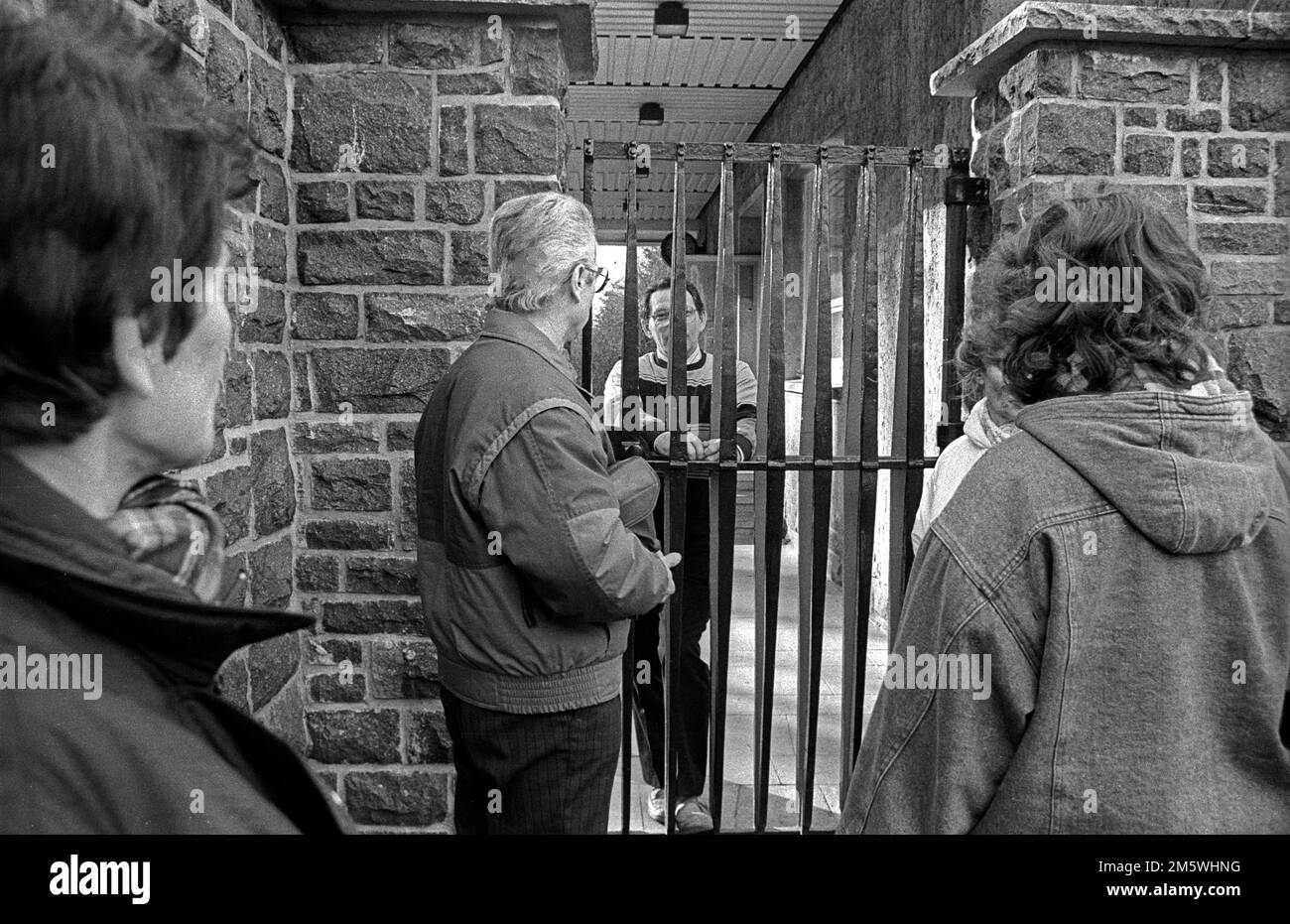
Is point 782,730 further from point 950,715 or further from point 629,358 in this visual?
point 950,715

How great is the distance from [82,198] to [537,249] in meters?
1.54

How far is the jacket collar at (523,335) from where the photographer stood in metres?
2.08

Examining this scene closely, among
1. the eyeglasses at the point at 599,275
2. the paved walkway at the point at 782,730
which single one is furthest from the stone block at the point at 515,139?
the paved walkway at the point at 782,730

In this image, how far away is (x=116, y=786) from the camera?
0.62 m

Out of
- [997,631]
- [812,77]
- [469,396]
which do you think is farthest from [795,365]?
[997,631]

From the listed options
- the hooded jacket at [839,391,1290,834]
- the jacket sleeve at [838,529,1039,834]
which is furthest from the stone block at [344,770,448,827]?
the hooded jacket at [839,391,1290,834]

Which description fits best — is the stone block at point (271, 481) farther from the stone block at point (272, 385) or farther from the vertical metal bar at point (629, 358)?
the vertical metal bar at point (629, 358)

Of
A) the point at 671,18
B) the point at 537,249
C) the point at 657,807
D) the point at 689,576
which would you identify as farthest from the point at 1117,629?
the point at 671,18

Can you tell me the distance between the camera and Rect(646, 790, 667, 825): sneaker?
3.55 metres

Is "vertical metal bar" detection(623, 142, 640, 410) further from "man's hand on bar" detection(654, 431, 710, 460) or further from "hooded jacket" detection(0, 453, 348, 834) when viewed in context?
"hooded jacket" detection(0, 453, 348, 834)

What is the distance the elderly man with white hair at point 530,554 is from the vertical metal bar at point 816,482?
1.08 meters

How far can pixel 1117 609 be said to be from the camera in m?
1.24
